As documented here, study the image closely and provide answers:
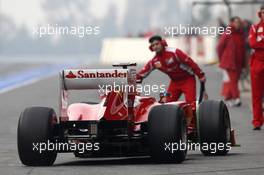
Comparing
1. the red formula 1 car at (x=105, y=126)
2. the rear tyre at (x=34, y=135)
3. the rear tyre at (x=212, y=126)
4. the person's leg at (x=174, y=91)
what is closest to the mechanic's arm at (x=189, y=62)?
the person's leg at (x=174, y=91)

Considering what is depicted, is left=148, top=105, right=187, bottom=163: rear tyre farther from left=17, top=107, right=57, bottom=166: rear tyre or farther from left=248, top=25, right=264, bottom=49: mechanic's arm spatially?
left=248, top=25, right=264, bottom=49: mechanic's arm

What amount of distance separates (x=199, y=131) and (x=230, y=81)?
11.5m

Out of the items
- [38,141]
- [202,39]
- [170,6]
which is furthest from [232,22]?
[170,6]

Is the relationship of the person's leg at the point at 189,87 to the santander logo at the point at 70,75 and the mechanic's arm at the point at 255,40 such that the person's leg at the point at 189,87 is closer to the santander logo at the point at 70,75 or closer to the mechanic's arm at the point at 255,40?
the mechanic's arm at the point at 255,40

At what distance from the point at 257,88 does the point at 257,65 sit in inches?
16.5

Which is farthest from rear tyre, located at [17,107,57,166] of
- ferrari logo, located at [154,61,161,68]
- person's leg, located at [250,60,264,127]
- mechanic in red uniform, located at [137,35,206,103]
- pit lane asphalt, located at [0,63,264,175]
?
person's leg, located at [250,60,264,127]

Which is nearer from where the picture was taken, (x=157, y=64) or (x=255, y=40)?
(x=157, y=64)

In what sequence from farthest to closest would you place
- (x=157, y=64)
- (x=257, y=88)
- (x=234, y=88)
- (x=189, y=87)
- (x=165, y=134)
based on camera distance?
(x=234, y=88)
(x=257, y=88)
(x=189, y=87)
(x=157, y=64)
(x=165, y=134)

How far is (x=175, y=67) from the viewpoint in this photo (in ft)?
49.8

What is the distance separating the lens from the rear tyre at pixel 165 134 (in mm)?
11781

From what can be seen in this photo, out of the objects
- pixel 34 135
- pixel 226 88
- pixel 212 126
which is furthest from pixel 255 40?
pixel 226 88

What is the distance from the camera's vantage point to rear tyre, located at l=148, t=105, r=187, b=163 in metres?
11.8

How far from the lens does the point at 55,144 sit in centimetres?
1205

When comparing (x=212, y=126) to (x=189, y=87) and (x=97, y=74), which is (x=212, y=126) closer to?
(x=97, y=74)
